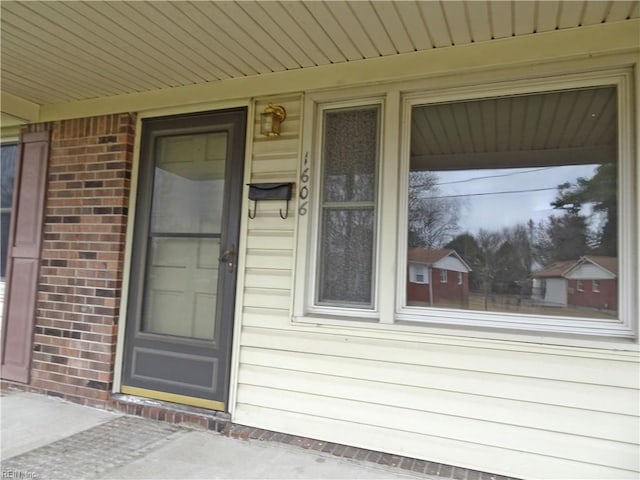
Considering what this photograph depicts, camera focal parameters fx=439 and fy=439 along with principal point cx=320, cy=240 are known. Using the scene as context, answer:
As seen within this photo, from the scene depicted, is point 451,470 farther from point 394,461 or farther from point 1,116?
point 1,116

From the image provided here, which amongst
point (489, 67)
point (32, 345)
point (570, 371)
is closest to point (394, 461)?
point (570, 371)

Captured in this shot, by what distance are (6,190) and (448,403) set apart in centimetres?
399

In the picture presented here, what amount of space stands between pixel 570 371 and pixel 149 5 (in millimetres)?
2708

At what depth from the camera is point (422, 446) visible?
2.35m

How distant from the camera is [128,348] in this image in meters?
3.16

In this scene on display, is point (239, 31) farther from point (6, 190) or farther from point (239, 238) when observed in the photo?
point (6, 190)

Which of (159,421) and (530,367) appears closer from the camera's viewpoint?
(530,367)

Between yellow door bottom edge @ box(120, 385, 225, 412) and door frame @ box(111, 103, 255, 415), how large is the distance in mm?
68

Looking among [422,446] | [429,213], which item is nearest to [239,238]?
[429,213]

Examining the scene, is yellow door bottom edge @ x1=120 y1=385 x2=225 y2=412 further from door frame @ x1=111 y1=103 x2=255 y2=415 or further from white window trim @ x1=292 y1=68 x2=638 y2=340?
white window trim @ x1=292 y1=68 x2=638 y2=340

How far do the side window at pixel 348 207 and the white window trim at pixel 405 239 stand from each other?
64 mm

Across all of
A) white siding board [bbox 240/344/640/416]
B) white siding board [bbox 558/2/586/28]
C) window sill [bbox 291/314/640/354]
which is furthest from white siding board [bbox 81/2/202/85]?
white siding board [bbox 558/2/586/28]

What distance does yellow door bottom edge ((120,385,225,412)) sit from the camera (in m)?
2.83

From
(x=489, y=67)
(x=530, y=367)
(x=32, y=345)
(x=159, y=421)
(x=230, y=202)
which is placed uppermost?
(x=489, y=67)
